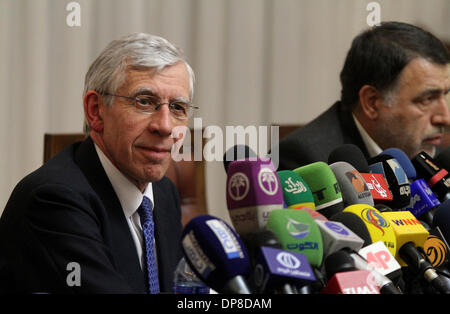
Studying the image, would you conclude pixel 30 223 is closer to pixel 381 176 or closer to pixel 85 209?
pixel 85 209

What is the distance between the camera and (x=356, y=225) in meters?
1.07

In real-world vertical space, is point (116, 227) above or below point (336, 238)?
below

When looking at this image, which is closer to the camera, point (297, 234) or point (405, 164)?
point (297, 234)

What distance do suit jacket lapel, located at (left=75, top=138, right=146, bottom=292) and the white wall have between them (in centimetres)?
170

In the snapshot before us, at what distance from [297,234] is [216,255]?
15 cm

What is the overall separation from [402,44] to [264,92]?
5.20 ft

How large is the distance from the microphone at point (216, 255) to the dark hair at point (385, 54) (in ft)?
5.47

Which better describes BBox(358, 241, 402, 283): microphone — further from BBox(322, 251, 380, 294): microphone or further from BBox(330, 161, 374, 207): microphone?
BBox(330, 161, 374, 207): microphone

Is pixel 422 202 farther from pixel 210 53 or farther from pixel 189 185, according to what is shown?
pixel 210 53

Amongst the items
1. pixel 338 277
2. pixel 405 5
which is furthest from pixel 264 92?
pixel 338 277

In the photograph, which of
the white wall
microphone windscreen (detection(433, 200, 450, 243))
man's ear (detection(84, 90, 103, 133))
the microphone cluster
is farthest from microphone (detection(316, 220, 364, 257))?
the white wall

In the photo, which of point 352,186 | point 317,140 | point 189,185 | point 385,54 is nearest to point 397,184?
point 352,186

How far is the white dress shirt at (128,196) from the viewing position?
1.42 metres

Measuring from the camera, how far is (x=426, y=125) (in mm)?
2307
